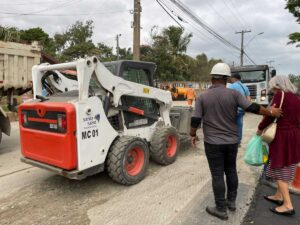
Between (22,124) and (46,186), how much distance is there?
1062 mm

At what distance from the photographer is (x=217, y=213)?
359 centimetres

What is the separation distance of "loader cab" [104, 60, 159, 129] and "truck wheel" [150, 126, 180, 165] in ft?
1.01

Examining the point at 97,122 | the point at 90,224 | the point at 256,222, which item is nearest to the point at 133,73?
the point at 97,122

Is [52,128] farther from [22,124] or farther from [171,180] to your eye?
[171,180]

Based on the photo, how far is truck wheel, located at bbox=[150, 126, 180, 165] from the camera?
5.49 metres

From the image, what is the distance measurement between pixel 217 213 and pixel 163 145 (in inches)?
82.8

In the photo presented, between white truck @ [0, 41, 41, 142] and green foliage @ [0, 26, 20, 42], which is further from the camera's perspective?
green foliage @ [0, 26, 20, 42]

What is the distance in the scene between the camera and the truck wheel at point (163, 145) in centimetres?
549

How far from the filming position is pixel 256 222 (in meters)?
3.54

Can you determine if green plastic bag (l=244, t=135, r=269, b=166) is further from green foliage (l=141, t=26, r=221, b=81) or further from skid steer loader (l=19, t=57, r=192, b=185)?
green foliage (l=141, t=26, r=221, b=81)

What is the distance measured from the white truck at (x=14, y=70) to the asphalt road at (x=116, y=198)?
252 centimetres

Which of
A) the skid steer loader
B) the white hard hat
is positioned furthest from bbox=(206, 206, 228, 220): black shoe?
the white hard hat

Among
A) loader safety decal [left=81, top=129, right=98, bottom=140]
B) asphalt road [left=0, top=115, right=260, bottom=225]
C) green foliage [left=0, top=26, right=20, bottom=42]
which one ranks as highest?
green foliage [left=0, top=26, right=20, bottom=42]

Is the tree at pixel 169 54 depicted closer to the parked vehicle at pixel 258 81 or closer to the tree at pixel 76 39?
the tree at pixel 76 39
